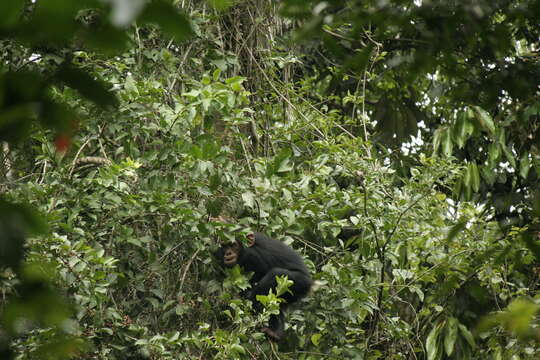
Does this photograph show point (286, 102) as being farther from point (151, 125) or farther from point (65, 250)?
point (65, 250)

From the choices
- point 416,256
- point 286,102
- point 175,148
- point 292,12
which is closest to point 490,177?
point 416,256

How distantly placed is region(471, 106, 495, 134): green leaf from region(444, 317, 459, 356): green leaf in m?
2.12

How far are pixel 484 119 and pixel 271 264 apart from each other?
1.98 meters

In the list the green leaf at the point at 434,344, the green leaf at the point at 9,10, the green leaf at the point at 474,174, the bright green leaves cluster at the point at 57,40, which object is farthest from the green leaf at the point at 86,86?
the green leaf at the point at 434,344

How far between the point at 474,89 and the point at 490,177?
481cm

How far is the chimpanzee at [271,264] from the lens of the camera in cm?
515

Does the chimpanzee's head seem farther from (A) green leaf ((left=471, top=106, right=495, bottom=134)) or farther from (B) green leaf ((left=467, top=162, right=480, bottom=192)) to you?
(A) green leaf ((left=471, top=106, right=495, bottom=134))

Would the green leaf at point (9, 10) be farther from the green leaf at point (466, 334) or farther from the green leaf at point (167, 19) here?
the green leaf at point (466, 334)

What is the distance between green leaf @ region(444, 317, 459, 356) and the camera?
582cm

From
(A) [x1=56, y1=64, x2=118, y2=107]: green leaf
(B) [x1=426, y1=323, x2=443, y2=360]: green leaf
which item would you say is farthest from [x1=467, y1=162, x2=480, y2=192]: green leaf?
(A) [x1=56, y1=64, x2=118, y2=107]: green leaf

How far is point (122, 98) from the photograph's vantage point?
443cm

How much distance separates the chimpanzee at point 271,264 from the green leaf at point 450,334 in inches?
54.5

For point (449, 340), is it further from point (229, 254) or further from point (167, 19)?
point (167, 19)

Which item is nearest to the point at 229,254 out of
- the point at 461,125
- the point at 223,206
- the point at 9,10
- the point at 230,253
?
the point at 230,253
